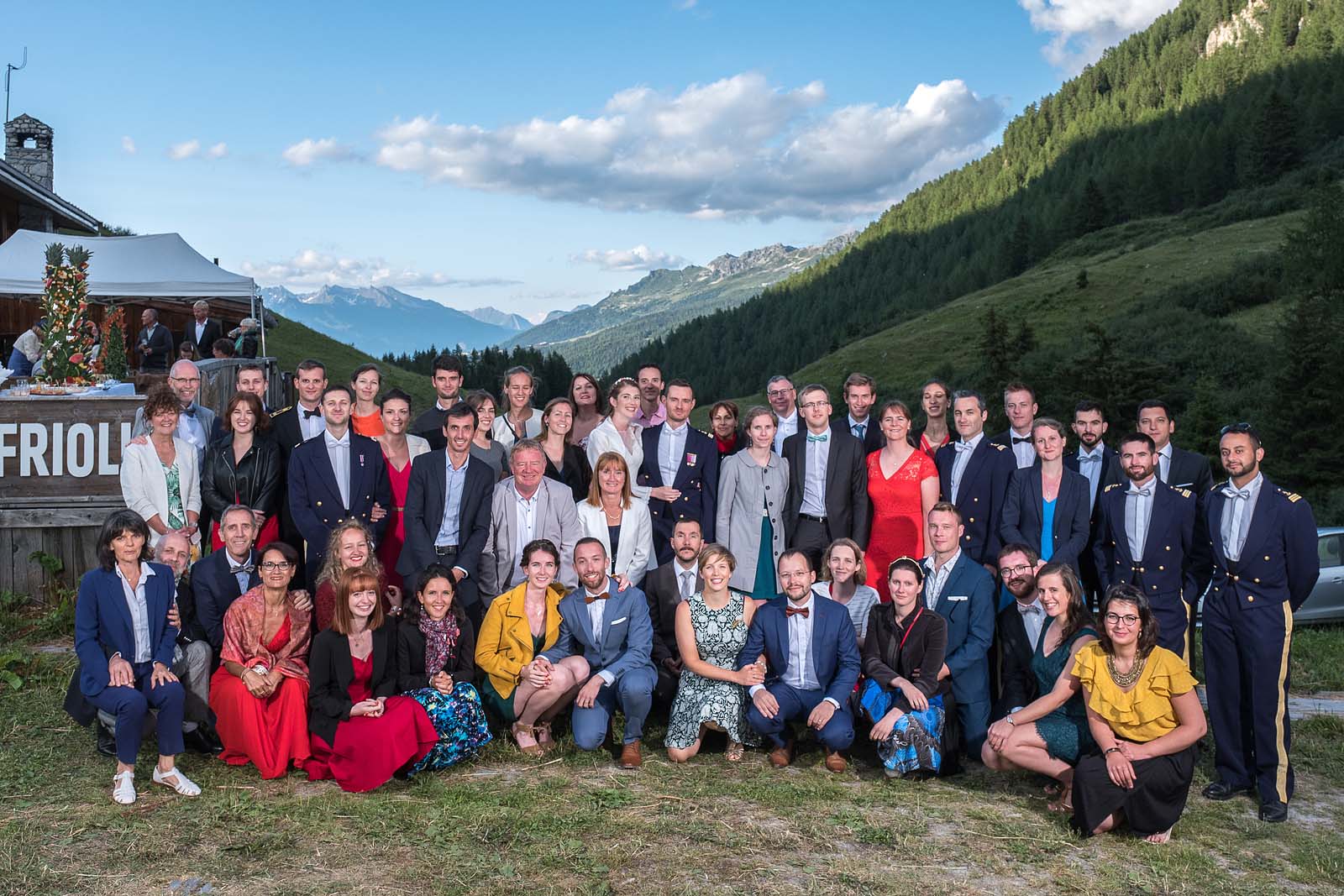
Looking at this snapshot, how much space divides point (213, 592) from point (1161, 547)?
5.46m

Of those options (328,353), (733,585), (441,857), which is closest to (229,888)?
(441,857)

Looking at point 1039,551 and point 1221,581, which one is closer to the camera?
point 1221,581

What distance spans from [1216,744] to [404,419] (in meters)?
5.10

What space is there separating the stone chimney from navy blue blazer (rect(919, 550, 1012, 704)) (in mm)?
30045

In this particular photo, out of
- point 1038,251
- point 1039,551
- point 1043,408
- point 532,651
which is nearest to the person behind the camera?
point 532,651

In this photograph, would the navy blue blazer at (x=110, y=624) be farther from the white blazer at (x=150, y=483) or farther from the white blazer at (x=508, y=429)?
the white blazer at (x=508, y=429)

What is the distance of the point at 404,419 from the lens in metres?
6.55

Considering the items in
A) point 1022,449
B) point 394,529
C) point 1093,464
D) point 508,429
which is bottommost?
point 394,529

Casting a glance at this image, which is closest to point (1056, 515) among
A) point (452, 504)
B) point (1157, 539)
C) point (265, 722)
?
point (1157, 539)

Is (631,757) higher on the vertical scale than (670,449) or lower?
lower

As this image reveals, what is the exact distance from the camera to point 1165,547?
19.5 ft

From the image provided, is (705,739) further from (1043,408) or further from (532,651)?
(1043,408)

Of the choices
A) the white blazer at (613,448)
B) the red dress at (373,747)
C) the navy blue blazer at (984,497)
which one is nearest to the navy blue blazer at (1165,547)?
the navy blue blazer at (984,497)

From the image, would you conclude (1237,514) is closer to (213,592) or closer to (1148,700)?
(1148,700)
